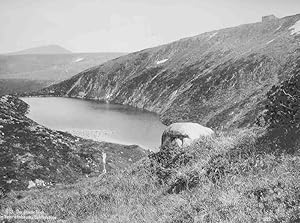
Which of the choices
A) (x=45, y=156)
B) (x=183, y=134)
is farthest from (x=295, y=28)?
(x=183, y=134)

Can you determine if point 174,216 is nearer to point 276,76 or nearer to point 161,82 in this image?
point 276,76

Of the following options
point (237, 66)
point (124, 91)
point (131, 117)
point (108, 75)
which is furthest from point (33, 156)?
point (108, 75)

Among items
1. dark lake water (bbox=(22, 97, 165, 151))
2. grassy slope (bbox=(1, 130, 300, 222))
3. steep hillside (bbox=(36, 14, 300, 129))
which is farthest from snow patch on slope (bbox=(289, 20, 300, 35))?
grassy slope (bbox=(1, 130, 300, 222))

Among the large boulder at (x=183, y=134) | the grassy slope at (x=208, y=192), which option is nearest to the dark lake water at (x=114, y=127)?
the large boulder at (x=183, y=134)

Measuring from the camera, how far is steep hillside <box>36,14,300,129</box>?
57250mm

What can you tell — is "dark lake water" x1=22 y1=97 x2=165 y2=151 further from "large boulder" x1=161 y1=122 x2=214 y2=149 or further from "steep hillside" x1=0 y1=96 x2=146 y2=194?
"large boulder" x1=161 y1=122 x2=214 y2=149

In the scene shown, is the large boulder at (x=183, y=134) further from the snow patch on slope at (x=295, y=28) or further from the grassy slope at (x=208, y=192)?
the snow patch on slope at (x=295, y=28)

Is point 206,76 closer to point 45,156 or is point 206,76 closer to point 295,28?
point 295,28

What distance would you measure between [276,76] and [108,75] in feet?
245

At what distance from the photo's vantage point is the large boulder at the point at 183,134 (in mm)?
14883

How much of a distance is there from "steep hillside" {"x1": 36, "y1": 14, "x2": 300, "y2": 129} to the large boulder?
96.5 ft

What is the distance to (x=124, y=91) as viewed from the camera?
102 m

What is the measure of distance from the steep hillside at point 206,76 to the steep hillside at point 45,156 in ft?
66.2

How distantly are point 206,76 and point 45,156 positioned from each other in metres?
53.3
